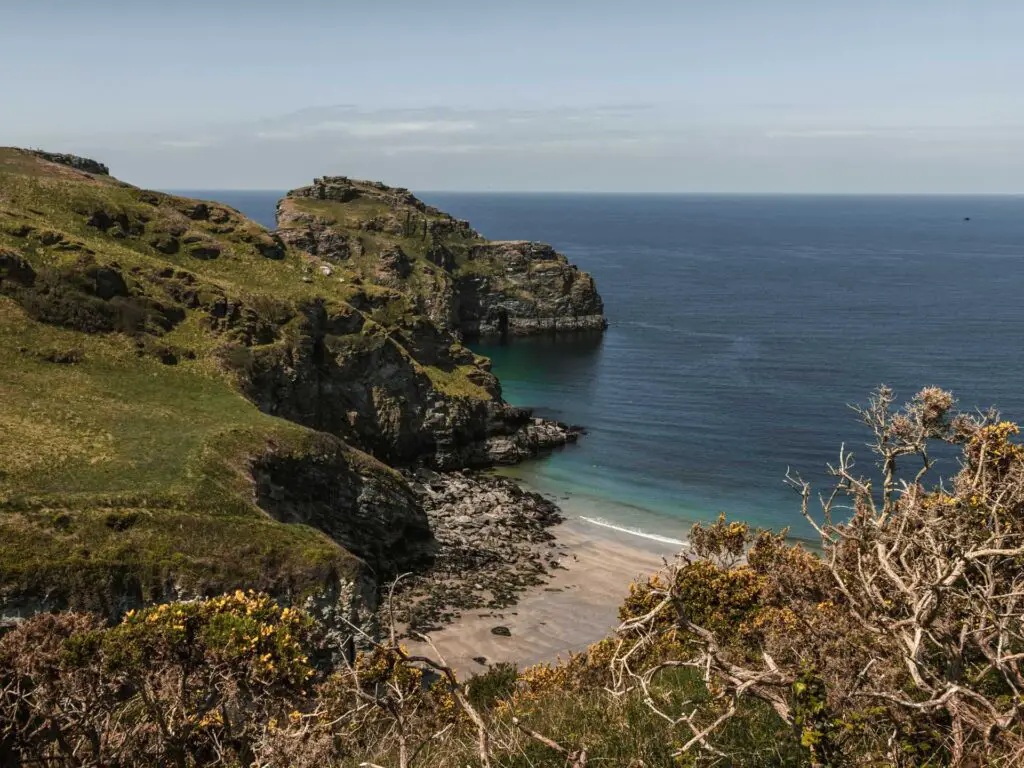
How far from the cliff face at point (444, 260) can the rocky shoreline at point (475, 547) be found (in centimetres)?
7461

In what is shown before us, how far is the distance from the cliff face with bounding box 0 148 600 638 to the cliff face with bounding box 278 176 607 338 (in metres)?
45.7

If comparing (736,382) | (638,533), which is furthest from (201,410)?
(736,382)

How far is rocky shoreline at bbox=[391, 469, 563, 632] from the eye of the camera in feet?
179

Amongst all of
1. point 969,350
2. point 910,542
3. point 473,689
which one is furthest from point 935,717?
point 969,350

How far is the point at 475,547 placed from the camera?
63.8m

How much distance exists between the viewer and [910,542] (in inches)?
380

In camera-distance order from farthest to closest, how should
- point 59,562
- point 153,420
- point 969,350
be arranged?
point 969,350
point 153,420
point 59,562

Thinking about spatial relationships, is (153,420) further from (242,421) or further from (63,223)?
(63,223)

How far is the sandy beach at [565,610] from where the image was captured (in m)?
48.2

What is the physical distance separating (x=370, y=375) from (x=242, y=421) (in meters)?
25.0

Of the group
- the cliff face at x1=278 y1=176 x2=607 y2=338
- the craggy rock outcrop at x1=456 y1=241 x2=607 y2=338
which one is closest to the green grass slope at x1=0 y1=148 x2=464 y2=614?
the cliff face at x1=278 y1=176 x2=607 y2=338

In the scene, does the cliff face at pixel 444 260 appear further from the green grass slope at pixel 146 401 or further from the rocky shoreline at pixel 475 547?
the rocky shoreline at pixel 475 547

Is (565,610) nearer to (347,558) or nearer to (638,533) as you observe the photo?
(638,533)

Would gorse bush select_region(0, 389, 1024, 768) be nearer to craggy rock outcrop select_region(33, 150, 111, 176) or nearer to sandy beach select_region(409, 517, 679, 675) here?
sandy beach select_region(409, 517, 679, 675)
